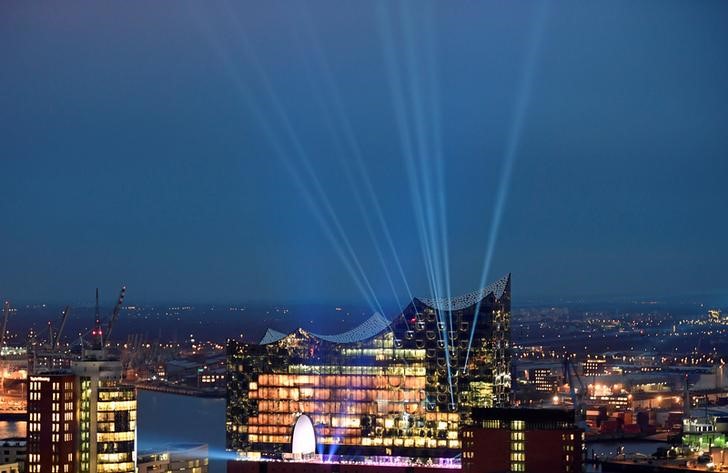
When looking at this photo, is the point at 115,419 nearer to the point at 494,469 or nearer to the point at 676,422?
the point at 494,469

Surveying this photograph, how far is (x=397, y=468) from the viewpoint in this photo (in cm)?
6328

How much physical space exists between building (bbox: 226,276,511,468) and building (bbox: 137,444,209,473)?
2203mm

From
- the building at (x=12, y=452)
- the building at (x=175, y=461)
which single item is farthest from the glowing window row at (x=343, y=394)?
the building at (x=12, y=452)

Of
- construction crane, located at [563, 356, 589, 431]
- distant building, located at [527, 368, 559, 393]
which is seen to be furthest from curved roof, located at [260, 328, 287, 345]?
distant building, located at [527, 368, 559, 393]

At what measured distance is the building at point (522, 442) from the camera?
5453cm

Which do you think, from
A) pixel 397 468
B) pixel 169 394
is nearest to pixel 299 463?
pixel 397 468

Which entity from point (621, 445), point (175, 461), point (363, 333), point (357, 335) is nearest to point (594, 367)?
point (621, 445)

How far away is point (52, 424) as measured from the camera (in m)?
54.2

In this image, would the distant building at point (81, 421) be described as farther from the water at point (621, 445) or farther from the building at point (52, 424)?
the water at point (621, 445)

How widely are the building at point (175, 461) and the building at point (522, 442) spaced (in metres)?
10.3

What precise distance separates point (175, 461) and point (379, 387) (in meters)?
8.95

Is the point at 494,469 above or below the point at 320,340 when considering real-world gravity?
below

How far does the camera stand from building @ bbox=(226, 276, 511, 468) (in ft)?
214

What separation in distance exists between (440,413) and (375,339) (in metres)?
3.72
